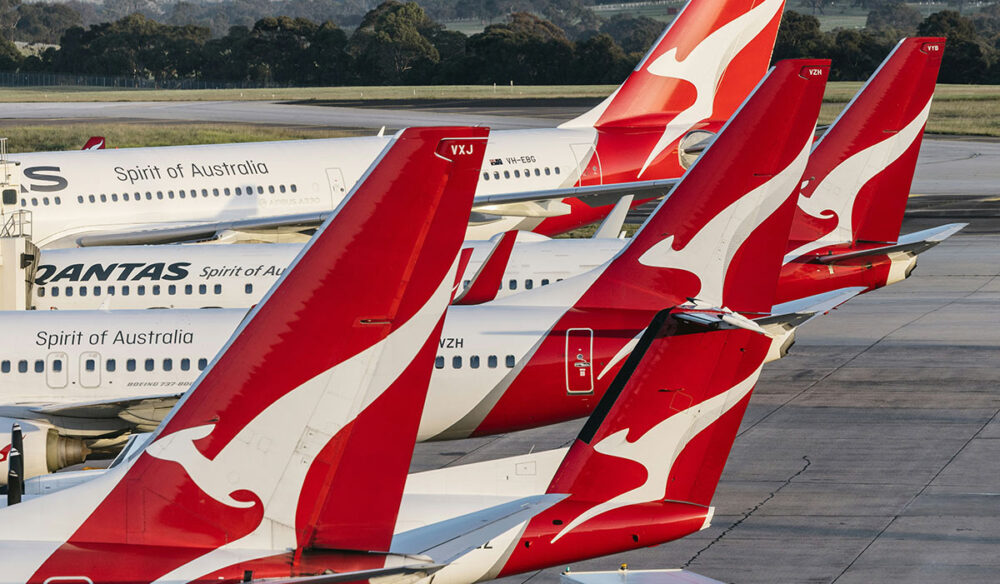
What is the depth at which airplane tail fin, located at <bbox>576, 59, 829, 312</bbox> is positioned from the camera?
1470 centimetres

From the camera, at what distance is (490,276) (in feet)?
76.4

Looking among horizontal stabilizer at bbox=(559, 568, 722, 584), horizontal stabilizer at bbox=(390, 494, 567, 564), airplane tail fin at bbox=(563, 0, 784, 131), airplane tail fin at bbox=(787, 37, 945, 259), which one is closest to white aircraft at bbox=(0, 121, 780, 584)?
horizontal stabilizer at bbox=(390, 494, 567, 564)

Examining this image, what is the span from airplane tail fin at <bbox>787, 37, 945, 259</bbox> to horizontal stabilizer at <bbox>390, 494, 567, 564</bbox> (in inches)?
673

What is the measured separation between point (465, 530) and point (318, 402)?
8.07ft

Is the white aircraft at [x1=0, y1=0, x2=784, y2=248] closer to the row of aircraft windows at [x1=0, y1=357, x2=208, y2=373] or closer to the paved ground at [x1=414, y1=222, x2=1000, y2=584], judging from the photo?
the paved ground at [x1=414, y1=222, x2=1000, y2=584]

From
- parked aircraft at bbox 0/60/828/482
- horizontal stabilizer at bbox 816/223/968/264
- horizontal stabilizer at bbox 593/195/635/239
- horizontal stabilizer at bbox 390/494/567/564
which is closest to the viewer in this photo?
horizontal stabilizer at bbox 390/494/567/564

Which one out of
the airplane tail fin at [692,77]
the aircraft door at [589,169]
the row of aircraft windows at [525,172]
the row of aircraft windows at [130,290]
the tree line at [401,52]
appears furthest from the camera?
the tree line at [401,52]

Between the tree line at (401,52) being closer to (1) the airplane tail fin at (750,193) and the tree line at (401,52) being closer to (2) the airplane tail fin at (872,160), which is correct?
(2) the airplane tail fin at (872,160)

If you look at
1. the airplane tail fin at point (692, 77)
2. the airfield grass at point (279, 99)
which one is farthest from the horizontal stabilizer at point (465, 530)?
the airfield grass at point (279, 99)

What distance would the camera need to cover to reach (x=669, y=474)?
12812 mm

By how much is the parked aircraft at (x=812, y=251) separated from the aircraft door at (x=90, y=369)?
630cm

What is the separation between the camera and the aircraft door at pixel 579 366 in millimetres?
20141

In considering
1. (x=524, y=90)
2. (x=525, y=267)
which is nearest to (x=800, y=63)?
(x=525, y=267)

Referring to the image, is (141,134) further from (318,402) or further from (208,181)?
(318,402)
